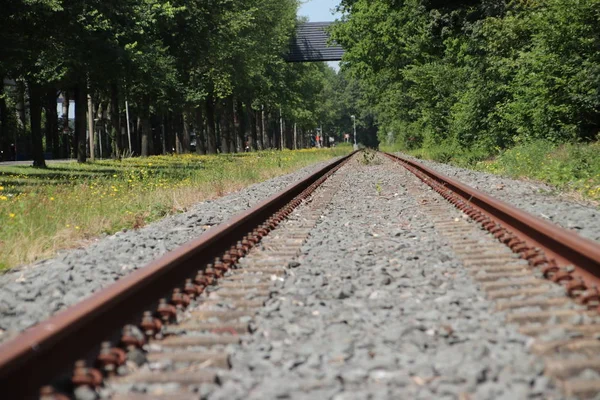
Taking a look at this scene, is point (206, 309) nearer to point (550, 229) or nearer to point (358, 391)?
point (358, 391)

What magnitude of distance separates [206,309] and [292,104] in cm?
6348

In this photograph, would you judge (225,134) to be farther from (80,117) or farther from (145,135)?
(80,117)

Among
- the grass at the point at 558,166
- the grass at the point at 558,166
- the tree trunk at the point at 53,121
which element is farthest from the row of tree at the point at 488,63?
the tree trunk at the point at 53,121

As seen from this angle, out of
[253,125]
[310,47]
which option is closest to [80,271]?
[253,125]

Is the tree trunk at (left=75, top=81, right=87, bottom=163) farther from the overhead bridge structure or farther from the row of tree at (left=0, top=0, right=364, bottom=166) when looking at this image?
the overhead bridge structure

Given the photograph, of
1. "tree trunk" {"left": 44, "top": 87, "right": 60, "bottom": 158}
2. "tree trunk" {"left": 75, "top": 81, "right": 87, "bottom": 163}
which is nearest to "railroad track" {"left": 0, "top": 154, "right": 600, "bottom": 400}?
"tree trunk" {"left": 75, "top": 81, "right": 87, "bottom": 163}

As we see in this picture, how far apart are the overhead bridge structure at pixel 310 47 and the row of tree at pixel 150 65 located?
132cm

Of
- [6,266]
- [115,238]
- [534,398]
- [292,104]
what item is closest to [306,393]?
[534,398]

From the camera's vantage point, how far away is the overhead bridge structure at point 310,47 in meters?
68.7

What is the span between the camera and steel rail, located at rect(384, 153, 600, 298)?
4.59m

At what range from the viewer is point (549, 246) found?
5789 millimetres

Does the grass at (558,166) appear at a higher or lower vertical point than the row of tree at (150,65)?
lower

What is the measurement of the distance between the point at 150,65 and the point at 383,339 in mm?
25634

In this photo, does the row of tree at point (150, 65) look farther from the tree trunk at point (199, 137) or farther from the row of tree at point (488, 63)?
the row of tree at point (488, 63)
